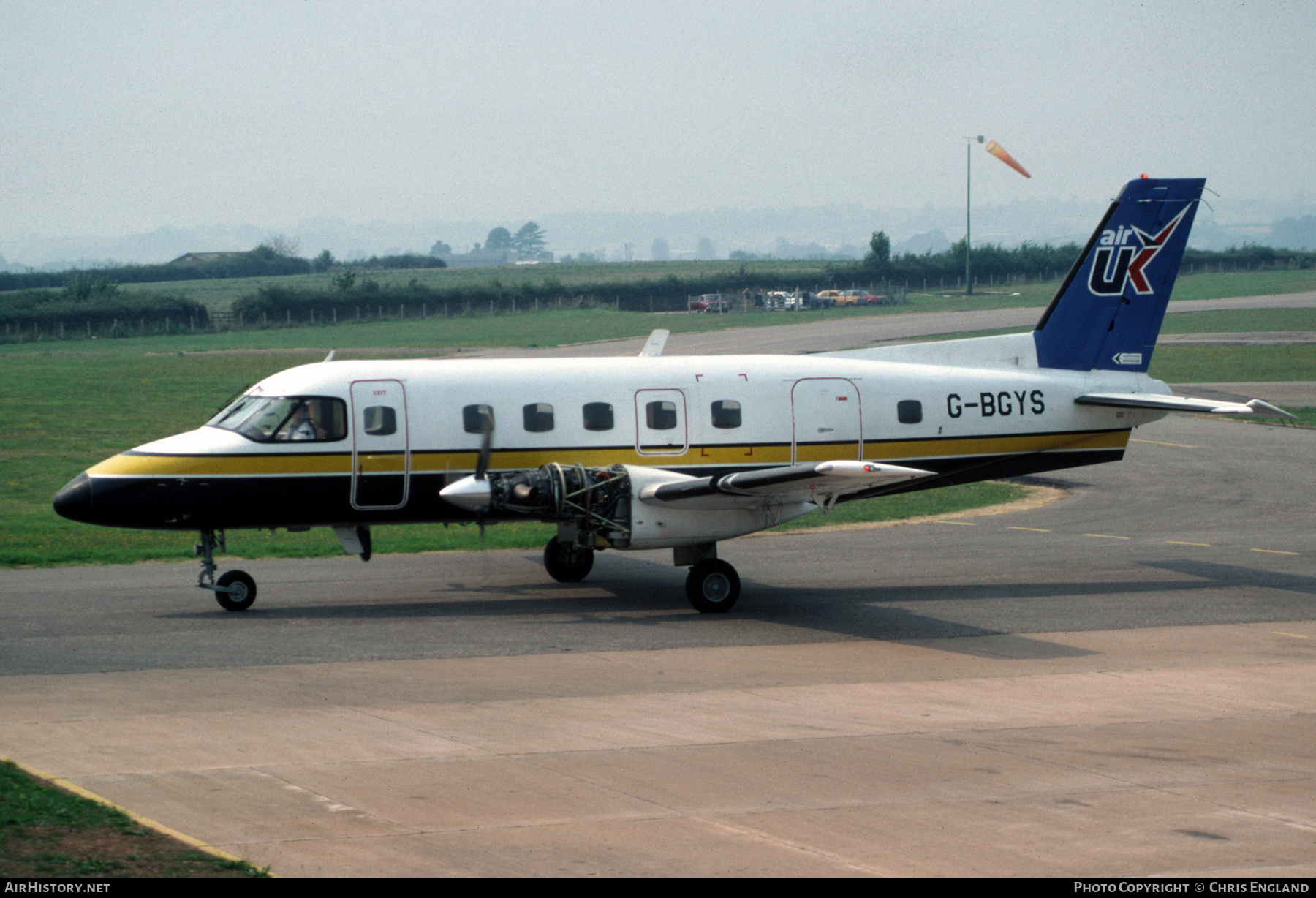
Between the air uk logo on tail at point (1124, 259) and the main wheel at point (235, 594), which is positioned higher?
the air uk logo on tail at point (1124, 259)

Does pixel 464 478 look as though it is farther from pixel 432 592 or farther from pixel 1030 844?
pixel 1030 844

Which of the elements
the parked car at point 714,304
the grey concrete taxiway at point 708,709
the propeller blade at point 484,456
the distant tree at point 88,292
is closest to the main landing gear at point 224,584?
the grey concrete taxiway at point 708,709

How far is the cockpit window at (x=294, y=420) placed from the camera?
64.2ft

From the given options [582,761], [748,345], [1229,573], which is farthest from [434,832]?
[748,345]

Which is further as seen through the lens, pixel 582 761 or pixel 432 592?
pixel 432 592

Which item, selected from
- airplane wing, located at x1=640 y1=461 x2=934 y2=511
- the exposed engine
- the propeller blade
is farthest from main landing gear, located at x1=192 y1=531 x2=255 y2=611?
airplane wing, located at x1=640 y1=461 x2=934 y2=511

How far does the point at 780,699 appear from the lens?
583 inches

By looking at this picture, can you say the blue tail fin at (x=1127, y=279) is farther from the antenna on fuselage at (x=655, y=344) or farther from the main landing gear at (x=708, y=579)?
the main landing gear at (x=708, y=579)

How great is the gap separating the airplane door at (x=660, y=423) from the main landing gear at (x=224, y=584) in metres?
6.34

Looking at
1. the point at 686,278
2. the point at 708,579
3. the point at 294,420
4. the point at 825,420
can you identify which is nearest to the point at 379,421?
the point at 294,420

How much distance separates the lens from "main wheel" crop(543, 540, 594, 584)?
22.3 m

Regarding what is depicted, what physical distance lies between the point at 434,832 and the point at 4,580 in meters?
15.0
